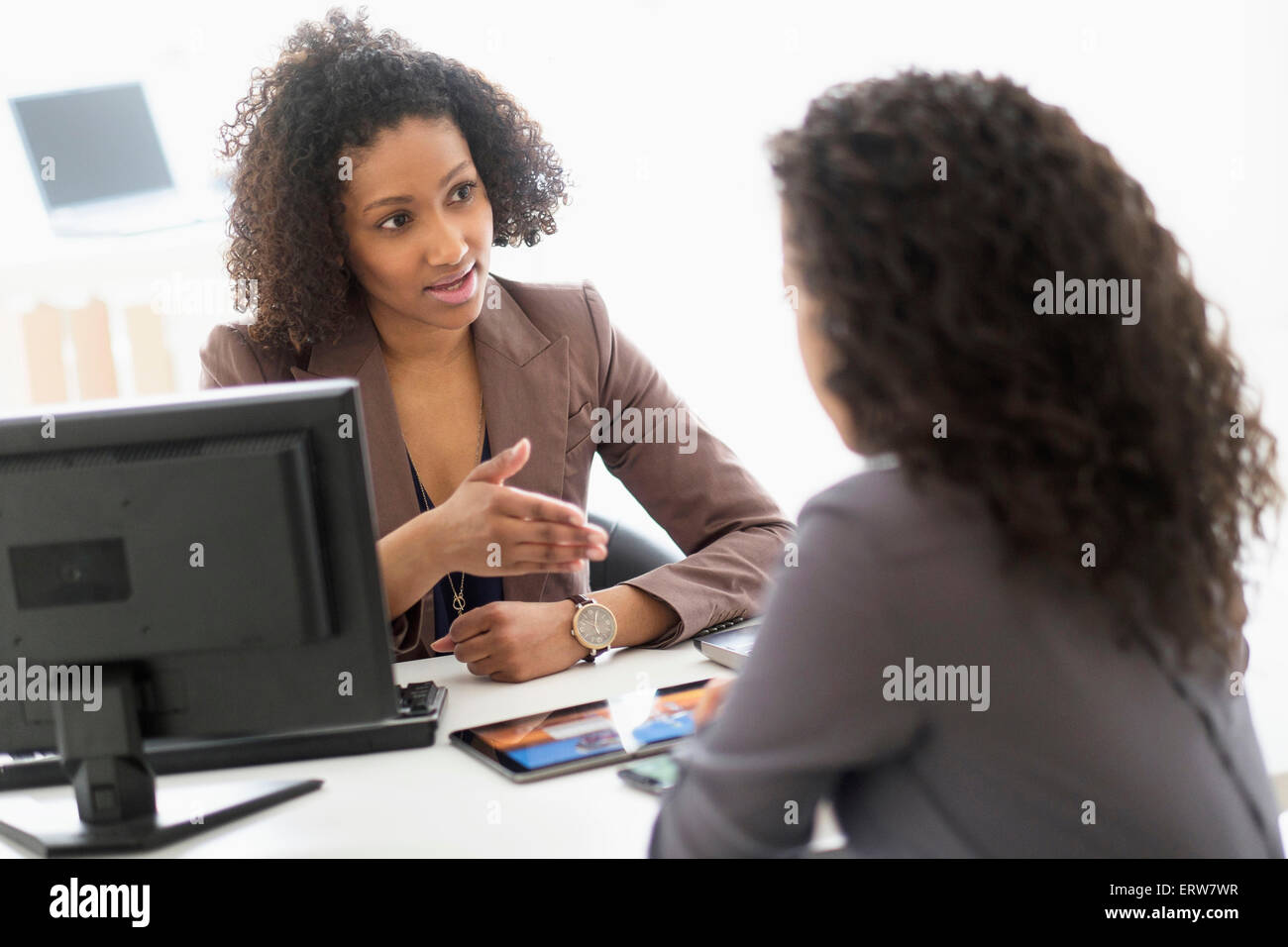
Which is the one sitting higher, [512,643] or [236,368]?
[236,368]

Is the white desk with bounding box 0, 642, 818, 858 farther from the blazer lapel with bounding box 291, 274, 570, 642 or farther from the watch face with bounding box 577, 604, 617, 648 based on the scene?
the blazer lapel with bounding box 291, 274, 570, 642

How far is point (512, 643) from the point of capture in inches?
58.8

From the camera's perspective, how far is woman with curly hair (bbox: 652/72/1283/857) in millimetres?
825

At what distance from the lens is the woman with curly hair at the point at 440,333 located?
5.81ft

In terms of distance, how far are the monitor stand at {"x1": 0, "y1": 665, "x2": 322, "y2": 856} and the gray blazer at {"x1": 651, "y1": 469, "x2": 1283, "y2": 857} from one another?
1.72 feet

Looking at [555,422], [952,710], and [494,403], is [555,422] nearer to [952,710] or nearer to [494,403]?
[494,403]

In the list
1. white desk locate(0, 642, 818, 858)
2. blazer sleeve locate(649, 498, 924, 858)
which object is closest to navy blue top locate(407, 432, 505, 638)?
white desk locate(0, 642, 818, 858)

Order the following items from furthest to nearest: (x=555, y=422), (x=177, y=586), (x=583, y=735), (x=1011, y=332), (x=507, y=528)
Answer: (x=555, y=422)
(x=507, y=528)
(x=583, y=735)
(x=177, y=586)
(x=1011, y=332)

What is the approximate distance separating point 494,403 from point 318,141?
1.53 feet

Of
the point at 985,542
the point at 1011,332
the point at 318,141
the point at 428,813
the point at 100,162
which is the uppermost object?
the point at 100,162

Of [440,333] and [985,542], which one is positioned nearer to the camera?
[985,542]

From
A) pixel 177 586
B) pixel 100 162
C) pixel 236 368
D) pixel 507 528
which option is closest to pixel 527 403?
pixel 236 368

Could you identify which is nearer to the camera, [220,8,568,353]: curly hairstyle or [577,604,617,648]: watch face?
[577,604,617,648]: watch face

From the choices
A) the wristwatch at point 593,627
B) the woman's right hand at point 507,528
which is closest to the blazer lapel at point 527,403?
the wristwatch at point 593,627
